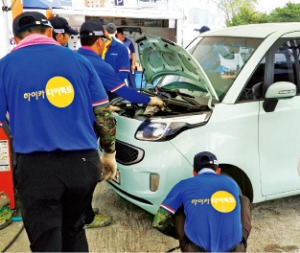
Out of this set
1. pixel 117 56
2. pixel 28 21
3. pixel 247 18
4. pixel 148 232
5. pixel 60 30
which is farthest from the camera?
pixel 247 18

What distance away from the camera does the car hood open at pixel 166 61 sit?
306 cm

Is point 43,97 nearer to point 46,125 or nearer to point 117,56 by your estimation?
point 46,125

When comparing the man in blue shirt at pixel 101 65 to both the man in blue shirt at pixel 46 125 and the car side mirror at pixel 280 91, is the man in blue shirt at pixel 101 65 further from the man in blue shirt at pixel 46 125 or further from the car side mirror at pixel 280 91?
the man in blue shirt at pixel 46 125

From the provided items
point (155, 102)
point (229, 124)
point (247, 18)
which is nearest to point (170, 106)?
point (155, 102)

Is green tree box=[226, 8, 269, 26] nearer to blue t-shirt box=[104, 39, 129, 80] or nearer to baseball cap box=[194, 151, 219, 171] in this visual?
blue t-shirt box=[104, 39, 129, 80]

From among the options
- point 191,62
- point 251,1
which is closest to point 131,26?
point 191,62

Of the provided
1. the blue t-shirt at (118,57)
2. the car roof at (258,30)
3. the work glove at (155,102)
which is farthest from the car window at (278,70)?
the blue t-shirt at (118,57)

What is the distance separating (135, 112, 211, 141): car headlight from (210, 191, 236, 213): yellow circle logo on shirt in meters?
0.93

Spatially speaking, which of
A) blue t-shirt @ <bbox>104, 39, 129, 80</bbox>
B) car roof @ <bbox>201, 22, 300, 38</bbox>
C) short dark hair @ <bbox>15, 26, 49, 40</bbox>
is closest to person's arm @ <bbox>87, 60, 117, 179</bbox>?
short dark hair @ <bbox>15, 26, 49, 40</bbox>

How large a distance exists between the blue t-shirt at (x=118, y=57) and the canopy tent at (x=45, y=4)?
2.67 meters

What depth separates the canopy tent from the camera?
7354 mm

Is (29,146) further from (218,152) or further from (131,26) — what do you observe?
(131,26)

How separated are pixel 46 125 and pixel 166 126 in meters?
1.31

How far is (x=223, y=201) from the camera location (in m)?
2.11
